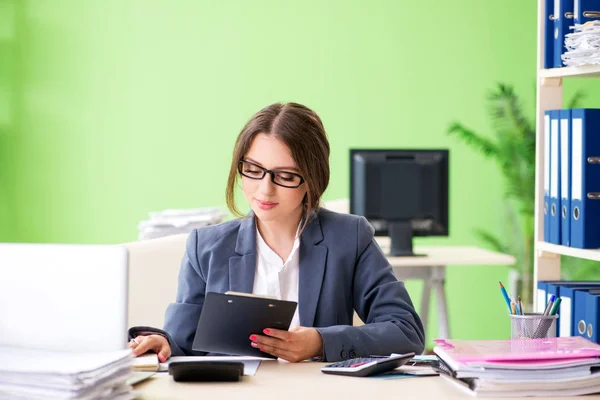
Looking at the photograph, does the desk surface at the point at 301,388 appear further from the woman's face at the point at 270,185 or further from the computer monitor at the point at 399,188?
the computer monitor at the point at 399,188

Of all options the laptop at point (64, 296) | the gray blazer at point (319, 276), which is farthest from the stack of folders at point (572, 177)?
the laptop at point (64, 296)

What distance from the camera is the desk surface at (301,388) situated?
148cm

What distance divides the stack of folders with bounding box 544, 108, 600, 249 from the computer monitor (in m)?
1.92

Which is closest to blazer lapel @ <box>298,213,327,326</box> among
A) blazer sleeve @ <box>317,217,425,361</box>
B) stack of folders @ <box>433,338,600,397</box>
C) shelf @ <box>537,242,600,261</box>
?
blazer sleeve @ <box>317,217,425,361</box>

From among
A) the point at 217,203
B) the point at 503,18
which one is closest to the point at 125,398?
the point at 217,203

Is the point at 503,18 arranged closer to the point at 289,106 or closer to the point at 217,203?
the point at 217,203

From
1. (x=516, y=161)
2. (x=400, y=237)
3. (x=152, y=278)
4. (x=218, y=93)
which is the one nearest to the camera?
(x=152, y=278)

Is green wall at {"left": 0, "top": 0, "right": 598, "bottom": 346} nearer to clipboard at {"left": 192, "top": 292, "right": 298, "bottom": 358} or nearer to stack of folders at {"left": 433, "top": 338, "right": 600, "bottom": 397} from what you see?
clipboard at {"left": 192, "top": 292, "right": 298, "bottom": 358}

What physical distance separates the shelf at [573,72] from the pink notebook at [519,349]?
37.8 inches

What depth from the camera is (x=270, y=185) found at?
202 cm

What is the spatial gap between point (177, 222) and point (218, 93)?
181cm

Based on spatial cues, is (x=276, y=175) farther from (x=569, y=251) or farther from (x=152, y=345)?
(x=569, y=251)

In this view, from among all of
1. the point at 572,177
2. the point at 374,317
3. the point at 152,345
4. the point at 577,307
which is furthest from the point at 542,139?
the point at 152,345

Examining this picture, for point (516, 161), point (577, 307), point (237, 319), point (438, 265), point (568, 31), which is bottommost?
point (438, 265)
